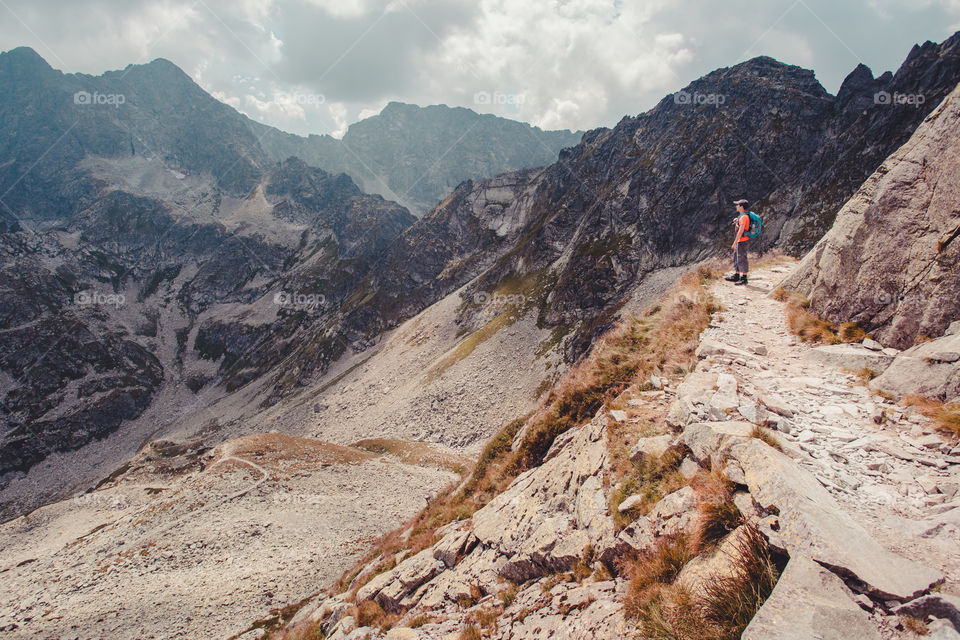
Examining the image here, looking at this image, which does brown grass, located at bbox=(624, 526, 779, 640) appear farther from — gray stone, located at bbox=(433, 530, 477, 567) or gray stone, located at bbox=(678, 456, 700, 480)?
gray stone, located at bbox=(433, 530, 477, 567)

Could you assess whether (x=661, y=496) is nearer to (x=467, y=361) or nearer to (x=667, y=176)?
(x=467, y=361)

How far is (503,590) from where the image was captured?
8391 mm

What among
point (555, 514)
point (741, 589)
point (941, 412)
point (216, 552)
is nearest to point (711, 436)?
point (741, 589)

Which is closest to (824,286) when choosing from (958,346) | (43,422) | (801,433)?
(958,346)

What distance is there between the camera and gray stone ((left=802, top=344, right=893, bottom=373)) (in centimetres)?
853

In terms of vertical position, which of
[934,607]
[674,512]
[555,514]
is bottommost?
[555,514]

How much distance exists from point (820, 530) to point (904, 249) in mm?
9665

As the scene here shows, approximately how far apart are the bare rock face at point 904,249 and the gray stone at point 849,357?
683mm

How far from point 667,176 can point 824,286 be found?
316 ft

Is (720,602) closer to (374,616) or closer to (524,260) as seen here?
(374,616)

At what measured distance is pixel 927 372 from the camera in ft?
23.8

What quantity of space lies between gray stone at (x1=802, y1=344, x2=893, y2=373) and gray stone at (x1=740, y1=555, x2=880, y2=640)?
7049 mm

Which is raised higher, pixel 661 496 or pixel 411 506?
pixel 661 496

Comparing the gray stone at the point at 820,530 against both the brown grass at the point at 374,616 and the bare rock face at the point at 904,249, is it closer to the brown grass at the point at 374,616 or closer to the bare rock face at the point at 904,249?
the bare rock face at the point at 904,249
